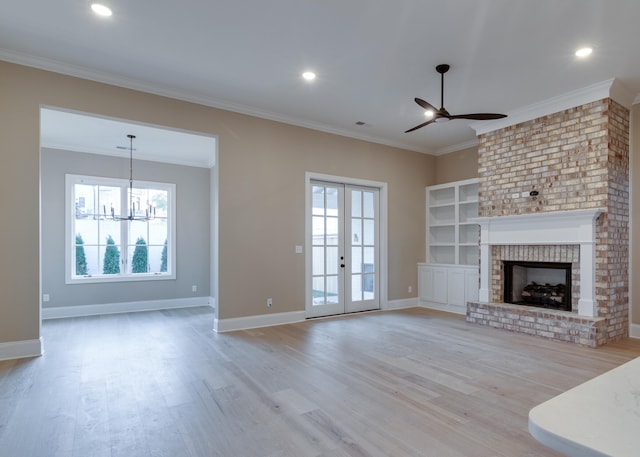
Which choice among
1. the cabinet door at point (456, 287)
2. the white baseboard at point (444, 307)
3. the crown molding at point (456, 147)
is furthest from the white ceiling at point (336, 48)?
the white baseboard at point (444, 307)

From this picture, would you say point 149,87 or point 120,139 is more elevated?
point 149,87

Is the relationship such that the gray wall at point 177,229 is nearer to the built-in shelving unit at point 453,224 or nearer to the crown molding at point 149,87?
the crown molding at point 149,87

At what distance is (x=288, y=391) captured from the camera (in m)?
3.06

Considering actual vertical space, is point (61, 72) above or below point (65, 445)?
above

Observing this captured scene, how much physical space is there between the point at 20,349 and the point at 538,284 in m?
6.66

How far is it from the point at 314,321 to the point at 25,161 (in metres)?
4.20

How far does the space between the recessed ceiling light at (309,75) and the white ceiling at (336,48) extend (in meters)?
0.08

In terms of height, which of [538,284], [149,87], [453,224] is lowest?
[538,284]

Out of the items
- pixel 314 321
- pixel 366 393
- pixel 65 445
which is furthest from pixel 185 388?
pixel 314 321

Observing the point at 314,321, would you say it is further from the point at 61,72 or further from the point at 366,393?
the point at 61,72

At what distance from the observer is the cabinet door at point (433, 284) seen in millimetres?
6758

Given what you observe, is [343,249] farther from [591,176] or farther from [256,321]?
[591,176]

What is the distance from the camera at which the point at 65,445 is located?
7.41 feet

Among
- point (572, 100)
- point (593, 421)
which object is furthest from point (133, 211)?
point (593, 421)
